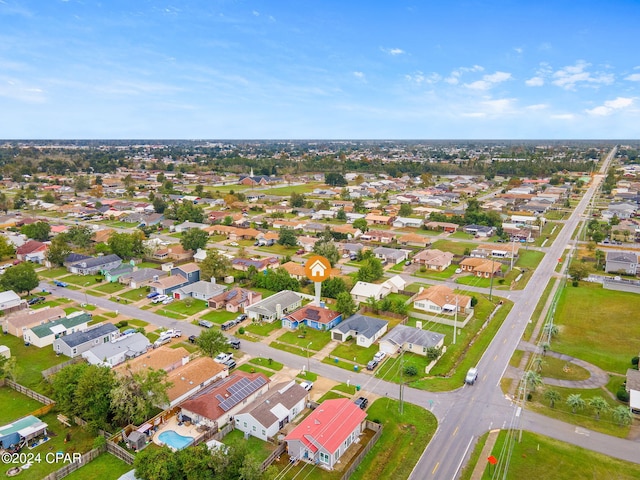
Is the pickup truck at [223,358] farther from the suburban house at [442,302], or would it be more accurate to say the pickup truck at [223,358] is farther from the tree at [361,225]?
the tree at [361,225]

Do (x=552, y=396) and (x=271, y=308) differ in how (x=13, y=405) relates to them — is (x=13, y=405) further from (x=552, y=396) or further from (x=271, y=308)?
(x=552, y=396)

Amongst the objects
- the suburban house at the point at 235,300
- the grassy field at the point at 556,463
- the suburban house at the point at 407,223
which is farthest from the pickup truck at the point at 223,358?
the suburban house at the point at 407,223

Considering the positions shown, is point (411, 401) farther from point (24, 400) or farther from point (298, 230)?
point (298, 230)

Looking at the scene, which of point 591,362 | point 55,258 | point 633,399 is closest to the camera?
point 633,399

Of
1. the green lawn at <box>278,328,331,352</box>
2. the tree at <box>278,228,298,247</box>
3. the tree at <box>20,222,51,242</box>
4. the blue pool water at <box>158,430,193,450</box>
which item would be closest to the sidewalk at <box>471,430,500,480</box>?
the green lawn at <box>278,328,331,352</box>

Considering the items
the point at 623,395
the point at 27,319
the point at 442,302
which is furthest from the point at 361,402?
the point at 27,319

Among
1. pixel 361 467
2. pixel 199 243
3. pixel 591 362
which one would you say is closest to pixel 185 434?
pixel 361 467
